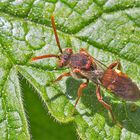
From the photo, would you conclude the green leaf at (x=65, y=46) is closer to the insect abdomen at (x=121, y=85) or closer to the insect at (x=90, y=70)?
the insect at (x=90, y=70)

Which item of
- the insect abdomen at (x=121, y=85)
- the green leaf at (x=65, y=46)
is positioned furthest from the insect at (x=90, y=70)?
the green leaf at (x=65, y=46)

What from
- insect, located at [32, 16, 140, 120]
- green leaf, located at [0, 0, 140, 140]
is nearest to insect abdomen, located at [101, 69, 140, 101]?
insect, located at [32, 16, 140, 120]

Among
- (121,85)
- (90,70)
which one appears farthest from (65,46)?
(121,85)

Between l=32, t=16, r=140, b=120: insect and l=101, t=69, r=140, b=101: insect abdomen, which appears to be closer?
l=101, t=69, r=140, b=101: insect abdomen

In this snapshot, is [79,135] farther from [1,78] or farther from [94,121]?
[1,78]

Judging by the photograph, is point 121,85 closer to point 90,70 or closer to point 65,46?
point 90,70

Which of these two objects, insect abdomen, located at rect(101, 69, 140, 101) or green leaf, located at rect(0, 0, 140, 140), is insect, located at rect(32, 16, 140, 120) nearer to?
insect abdomen, located at rect(101, 69, 140, 101)
